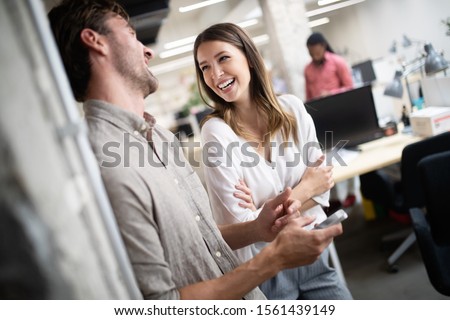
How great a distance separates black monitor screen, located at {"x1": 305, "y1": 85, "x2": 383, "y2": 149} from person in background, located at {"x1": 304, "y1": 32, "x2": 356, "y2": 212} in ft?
0.33

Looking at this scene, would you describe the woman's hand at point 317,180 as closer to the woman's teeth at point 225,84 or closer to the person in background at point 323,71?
the woman's teeth at point 225,84

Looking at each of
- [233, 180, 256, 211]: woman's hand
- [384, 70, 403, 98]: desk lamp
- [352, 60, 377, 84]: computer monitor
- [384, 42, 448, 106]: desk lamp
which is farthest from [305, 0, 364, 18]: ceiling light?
[352, 60, 377, 84]: computer monitor

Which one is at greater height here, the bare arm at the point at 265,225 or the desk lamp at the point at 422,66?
the desk lamp at the point at 422,66

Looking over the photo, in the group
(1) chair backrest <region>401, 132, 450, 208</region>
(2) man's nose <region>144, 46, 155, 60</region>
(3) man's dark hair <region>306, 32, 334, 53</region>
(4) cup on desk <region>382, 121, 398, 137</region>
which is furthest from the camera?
(4) cup on desk <region>382, 121, 398, 137</region>

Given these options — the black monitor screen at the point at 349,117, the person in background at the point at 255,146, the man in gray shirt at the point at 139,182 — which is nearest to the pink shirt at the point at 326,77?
the black monitor screen at the point at 349,117

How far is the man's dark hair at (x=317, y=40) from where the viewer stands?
4.19 ft

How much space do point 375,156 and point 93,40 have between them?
5.66 ft

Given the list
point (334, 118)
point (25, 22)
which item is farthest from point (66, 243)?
point (334, 118)

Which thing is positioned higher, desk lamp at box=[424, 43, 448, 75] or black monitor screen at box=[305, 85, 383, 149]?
desk lamp at box=[424, 43, 448, 75]

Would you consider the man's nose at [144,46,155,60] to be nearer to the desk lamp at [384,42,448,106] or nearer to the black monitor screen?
the desk lamp at [384,42,448,106]

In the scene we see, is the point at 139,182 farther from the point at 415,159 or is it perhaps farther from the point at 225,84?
the point at 415,159

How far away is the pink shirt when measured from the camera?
160 centimetres

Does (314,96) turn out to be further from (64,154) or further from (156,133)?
(64,154)
